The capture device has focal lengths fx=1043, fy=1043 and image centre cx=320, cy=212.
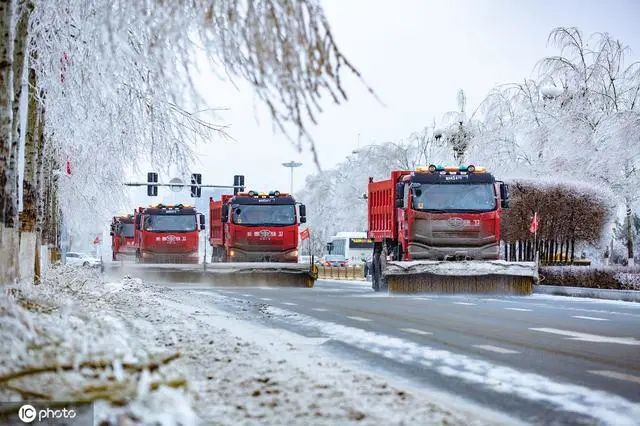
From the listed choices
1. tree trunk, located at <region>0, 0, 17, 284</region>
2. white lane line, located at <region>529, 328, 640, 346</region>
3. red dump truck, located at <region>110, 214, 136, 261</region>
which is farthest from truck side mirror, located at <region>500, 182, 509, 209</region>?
red dump truck, located at <region>110, 214, 136, 261</region>

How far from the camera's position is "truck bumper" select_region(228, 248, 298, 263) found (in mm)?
35719

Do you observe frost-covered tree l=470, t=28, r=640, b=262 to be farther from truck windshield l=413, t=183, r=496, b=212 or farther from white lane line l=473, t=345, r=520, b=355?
white lane line l=473, t=345, r=520, b=355

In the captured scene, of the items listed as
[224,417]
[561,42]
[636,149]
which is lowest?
[224,417]

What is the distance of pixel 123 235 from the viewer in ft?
174

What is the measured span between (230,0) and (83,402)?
3.15 metres

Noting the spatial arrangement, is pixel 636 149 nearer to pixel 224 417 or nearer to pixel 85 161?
pixel 85 161

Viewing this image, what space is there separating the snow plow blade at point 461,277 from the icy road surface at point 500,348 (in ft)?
14.7

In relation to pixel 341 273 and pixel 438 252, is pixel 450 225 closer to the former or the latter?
pixel 438 252

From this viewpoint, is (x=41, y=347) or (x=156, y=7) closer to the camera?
(x=41, y=347)

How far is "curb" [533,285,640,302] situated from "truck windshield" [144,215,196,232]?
16.2 meters

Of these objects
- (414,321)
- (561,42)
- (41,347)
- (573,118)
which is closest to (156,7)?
(41,347)

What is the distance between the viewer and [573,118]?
4006cm

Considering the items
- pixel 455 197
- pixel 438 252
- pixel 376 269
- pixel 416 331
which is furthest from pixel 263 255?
pixel 416 331

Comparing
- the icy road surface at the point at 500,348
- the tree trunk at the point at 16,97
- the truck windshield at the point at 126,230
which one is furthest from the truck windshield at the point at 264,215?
the tree trunk at the point at 16,97
